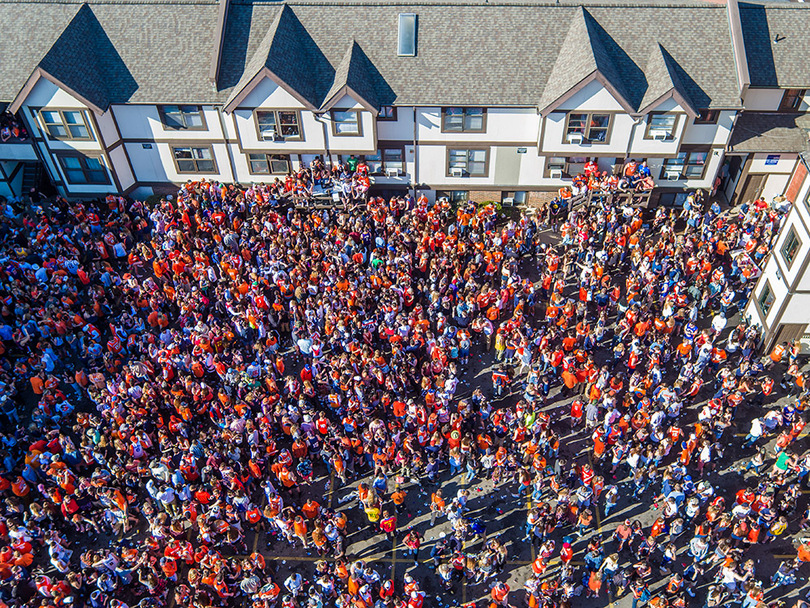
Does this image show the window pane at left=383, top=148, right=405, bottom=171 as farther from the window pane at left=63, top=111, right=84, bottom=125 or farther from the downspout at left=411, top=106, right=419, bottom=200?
the window pane at left=63, top=111, right=84, bottom=125

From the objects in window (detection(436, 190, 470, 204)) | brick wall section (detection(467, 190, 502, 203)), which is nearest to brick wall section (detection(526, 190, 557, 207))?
brick wall section (detection(467, 190, 502, 203))

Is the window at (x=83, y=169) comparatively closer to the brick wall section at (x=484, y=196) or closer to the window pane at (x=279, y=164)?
the window pane at (x=279, y=164)

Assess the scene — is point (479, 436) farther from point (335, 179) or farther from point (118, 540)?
point (335, 179)

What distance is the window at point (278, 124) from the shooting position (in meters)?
34.5

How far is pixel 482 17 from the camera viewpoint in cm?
3512

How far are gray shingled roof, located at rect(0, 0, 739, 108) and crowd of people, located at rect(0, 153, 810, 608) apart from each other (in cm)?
660

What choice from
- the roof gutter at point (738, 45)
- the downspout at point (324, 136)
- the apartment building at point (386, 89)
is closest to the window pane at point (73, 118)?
the apartment building at point (386, 89)

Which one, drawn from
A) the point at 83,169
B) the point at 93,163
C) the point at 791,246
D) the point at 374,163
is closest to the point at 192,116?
the point at 93,163

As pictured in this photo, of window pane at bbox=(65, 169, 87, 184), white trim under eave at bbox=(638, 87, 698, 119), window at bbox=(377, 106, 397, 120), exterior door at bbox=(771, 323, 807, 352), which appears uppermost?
window at bbox=(377, 106, 397, 120)

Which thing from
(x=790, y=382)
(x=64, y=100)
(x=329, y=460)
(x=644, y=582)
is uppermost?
(x=64, y=100)

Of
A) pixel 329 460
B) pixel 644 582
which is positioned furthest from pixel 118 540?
pixel 644 582

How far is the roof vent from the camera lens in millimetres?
35125

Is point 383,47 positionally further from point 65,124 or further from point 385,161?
point 65,124

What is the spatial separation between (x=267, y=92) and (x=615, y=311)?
20.3m
